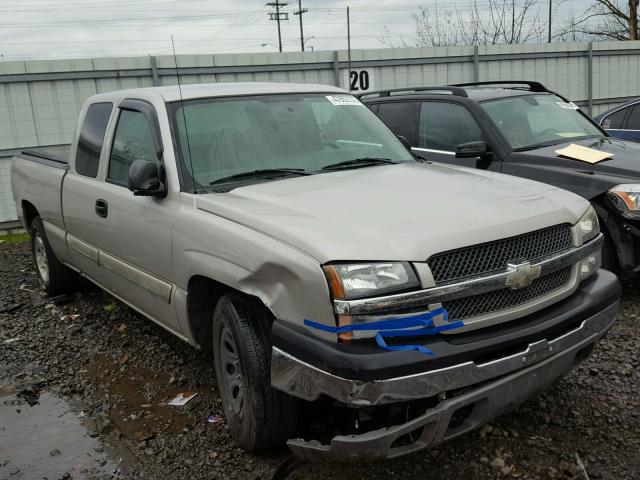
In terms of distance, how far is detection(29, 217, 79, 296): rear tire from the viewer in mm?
6109

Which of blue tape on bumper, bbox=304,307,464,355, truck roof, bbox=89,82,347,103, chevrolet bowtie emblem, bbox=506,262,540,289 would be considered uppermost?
truck roof, bbox=89,82,347,103

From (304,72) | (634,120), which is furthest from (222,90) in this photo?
(304,72)

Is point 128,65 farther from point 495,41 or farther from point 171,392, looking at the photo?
point 495,41

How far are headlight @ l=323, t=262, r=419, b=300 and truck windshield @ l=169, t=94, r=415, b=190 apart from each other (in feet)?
4.07

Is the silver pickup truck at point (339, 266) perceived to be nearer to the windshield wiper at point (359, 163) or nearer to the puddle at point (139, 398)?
the windshield wiper at point (359, 163)

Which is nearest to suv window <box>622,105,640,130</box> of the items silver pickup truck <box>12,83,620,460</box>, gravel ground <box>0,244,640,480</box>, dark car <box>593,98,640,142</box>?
dark car <box>593,98,640,142</box>

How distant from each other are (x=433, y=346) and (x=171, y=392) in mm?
2227

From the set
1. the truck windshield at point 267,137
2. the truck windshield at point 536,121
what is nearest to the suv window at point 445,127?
the truck windshield at point 536,121

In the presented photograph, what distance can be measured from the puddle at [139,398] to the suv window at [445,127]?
3.62 m

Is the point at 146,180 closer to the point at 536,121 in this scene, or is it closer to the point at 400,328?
the point at 400,328

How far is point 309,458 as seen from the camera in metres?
2.69

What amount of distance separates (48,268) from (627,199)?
5.15m

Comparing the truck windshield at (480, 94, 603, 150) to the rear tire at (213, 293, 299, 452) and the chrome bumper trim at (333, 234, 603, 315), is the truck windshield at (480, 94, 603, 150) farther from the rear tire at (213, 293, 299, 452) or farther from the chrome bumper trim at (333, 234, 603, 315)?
the rear tire at (213, 293, 299, 452)

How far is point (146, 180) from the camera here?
139 inches
